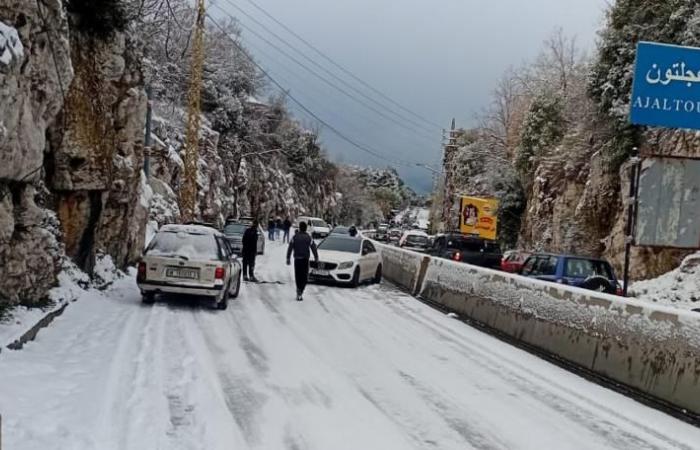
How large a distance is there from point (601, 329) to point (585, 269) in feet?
23.9

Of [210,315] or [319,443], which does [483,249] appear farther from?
[319,443]

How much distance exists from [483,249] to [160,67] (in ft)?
92.2

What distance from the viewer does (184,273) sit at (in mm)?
13828

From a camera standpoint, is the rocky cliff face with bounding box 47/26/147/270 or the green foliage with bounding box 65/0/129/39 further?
the green foliage with bounding box 65/0/129/39

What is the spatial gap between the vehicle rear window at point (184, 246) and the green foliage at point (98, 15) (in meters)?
4.54

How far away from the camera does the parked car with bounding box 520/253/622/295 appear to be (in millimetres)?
15945

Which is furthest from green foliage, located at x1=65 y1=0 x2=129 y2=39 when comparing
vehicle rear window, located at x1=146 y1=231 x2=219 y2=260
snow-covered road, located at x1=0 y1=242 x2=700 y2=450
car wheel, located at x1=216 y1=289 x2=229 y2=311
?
car wheel, located at x1=216 y1=289 x2=229 y2=311

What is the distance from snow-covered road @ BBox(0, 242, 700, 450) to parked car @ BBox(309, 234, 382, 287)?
822 cm

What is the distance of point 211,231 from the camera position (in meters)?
15.2

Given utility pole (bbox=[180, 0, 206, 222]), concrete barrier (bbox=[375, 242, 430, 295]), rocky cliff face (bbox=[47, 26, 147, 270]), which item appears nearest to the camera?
rocky cliff face (bbox=[47, 26, 147, 270])

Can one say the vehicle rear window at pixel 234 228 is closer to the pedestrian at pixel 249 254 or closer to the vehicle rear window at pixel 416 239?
the pedestrian at pixel 249 254

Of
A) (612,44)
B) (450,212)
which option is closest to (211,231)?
(612,44)

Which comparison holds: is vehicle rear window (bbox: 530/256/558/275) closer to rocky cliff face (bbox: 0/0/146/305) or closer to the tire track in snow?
the tire track in snow

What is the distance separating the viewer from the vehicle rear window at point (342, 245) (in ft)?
72.7
